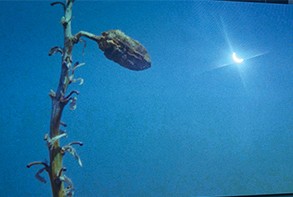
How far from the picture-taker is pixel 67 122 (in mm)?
2443

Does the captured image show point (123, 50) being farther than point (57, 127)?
Yes

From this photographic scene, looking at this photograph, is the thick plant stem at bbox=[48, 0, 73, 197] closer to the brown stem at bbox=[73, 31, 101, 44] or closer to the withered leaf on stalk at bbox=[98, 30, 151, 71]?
the brown stem at bbox=[73, 31, 101, 44]

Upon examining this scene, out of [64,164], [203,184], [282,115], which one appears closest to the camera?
[64,164]

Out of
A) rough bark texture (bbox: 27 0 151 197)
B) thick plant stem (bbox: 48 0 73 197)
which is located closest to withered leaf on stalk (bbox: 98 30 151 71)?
rough bark texture (bbox: 27 0 151 197)

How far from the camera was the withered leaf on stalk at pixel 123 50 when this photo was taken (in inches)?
94.9

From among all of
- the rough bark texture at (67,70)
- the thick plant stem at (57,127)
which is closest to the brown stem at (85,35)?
the rough bark texture at (67,70)

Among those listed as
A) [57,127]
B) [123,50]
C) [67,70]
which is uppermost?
[123,50]

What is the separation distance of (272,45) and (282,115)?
573 millimetres

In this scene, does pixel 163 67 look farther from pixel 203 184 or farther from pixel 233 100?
pixel 203 184

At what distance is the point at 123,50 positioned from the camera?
7.89 ft

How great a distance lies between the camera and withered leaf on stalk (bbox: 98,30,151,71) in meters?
2.41

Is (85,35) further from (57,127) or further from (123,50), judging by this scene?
(57,127)

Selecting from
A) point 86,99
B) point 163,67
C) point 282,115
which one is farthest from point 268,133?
point 86,99

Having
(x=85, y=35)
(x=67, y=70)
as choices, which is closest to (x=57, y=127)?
(x=67, y=70)
